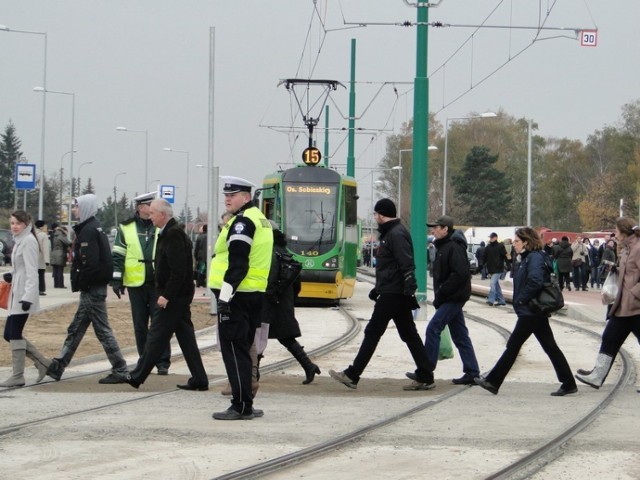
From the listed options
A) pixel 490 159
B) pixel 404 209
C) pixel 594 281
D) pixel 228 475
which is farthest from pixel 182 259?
pixel 404 209

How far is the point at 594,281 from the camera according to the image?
4169 cm

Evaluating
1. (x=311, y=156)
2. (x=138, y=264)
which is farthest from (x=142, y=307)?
(x=311, y=156)

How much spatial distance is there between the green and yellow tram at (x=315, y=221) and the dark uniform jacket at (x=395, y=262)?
47.3ft

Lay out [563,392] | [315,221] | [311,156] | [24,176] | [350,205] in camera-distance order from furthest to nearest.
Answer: [24,176]
[311,156]
[350,205]
[315,221]
[563,392]

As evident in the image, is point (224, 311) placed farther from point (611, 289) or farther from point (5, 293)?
point (611, 289)

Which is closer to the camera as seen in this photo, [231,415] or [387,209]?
[231,415]

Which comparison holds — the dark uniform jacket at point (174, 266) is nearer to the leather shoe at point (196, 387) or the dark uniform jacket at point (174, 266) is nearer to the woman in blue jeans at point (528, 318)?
the leather shoe at point (196, 387)

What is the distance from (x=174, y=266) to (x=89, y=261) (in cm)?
106

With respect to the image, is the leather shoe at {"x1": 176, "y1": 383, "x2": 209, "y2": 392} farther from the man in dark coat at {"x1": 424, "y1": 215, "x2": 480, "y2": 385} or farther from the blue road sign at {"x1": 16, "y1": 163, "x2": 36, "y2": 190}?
the blue road sign at {"x1": 16, "y1": 163, "x2": 36, "y2": 190}

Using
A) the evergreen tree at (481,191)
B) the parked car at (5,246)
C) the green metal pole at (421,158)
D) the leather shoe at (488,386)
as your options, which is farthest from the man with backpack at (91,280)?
the evergreen tree at (481,191)

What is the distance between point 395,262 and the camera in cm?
1168

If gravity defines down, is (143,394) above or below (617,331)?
below

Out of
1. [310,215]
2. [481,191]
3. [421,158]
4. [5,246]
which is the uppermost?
[481,191]

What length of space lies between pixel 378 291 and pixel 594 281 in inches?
1224
